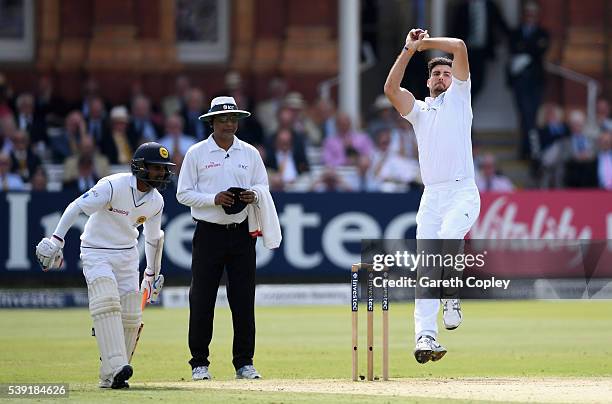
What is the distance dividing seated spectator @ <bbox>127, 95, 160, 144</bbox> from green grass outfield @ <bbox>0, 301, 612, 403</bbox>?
2942mm

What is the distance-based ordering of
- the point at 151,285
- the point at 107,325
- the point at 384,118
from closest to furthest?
1. the point at 107,325
2. the point at 151,285
3. the point at 384,118

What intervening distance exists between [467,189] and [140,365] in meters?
3.55

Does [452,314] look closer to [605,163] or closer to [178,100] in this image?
[605,163]

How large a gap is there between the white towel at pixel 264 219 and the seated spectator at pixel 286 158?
361 inches

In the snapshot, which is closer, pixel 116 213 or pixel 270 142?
pixel 116 213

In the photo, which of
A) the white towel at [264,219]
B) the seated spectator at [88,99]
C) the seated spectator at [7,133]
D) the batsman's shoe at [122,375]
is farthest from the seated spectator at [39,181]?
the batsman's shoe at [122,375]

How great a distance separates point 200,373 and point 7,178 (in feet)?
29.3

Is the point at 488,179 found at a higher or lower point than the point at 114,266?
lower

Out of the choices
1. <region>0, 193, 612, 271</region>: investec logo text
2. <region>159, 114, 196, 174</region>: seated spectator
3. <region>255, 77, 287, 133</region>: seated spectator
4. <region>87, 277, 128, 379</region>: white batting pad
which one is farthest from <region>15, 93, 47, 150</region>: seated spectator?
<region>87, 277, 128, 379</region>: white batting pad

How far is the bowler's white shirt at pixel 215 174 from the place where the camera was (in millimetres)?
11359

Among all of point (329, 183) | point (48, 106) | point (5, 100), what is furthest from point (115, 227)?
point (48, 106)

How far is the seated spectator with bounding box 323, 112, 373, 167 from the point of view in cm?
2122

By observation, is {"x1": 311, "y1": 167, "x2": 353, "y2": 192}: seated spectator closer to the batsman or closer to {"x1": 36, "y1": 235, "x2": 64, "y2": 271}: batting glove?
the batsman

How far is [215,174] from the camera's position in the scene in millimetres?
11438
